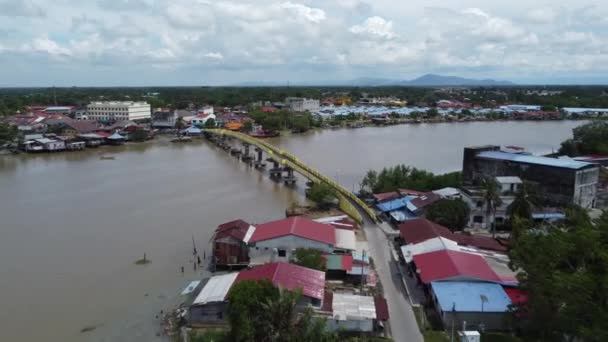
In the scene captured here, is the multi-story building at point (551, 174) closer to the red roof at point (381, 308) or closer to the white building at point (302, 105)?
the red roof at point (381, 308)

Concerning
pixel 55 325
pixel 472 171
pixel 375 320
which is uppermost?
pixel 472 171

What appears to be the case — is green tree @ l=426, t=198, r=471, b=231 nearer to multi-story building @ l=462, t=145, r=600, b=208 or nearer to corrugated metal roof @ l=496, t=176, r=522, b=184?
corrugated metal roof @ l=496, t=176, r=522, b=184

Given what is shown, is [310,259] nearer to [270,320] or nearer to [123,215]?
[270,320]

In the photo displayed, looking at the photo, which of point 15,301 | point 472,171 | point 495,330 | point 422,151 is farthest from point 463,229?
point 422,151

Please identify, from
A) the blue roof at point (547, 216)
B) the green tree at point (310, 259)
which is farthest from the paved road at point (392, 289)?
the blue roof at point (547, 216)

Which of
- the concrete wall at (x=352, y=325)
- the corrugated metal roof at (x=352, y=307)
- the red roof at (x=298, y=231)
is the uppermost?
the red roof at (x=298, y=231)

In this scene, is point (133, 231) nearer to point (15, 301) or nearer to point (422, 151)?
point (15, 301)

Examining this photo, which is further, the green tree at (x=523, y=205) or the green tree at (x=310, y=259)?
the green tree at (x=523, y=205)
